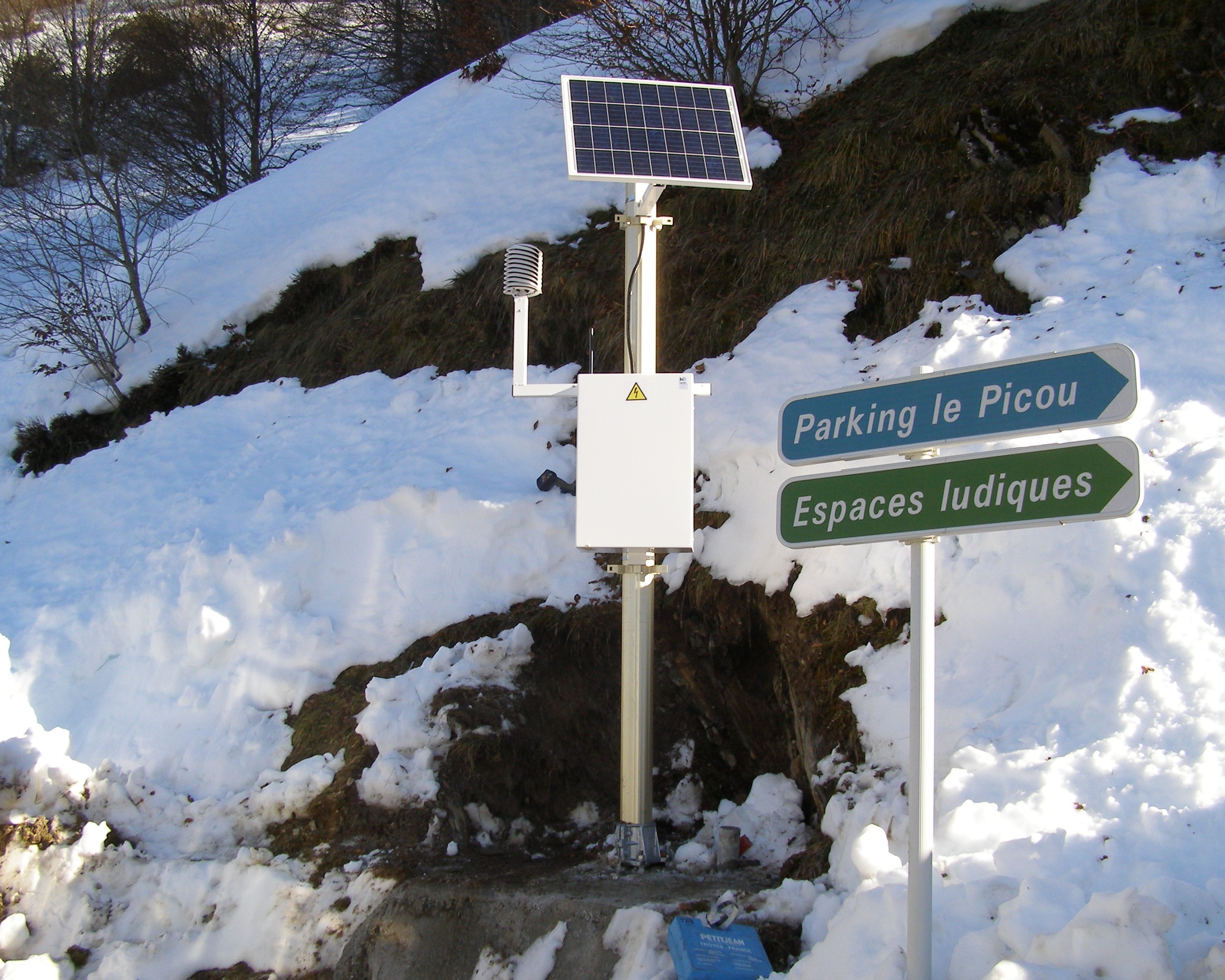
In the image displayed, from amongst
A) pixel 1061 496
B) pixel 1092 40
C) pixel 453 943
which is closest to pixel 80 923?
pixel 453 943

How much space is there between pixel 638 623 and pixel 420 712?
145cm

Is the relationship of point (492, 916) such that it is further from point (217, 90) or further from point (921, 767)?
point (217, 90)

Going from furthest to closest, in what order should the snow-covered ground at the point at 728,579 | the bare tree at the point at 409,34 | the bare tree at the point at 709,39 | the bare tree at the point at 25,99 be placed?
the bare tree at the point at 25,99 < the bare tree at the point at 409,34 < the bare tree at the point at 709,39 < the snow-covered ground at the point at 728,579

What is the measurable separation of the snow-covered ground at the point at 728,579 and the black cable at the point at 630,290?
59.1 inches

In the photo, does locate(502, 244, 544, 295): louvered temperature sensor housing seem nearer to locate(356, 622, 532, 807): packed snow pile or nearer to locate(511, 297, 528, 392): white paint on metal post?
locate(511, 297, 528, 392): white paint on metal post

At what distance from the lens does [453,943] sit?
4555 mm

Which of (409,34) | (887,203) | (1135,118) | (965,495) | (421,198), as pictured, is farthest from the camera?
(409,34)

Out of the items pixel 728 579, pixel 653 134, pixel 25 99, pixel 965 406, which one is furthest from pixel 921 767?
pixel 25 99

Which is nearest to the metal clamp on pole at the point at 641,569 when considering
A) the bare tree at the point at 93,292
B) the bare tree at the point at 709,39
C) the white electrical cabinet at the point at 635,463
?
the white electrical cabinet at the point at 635,463

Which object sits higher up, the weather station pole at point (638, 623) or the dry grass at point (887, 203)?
the dry grass at point (887, 203)

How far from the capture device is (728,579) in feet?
19.8

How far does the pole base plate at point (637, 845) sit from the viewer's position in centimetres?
497

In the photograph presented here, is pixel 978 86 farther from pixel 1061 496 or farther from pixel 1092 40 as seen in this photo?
pixel 1061 496

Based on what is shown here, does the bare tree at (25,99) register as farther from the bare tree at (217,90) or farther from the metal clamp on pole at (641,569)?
the metal clamp on pole at (641,569)
